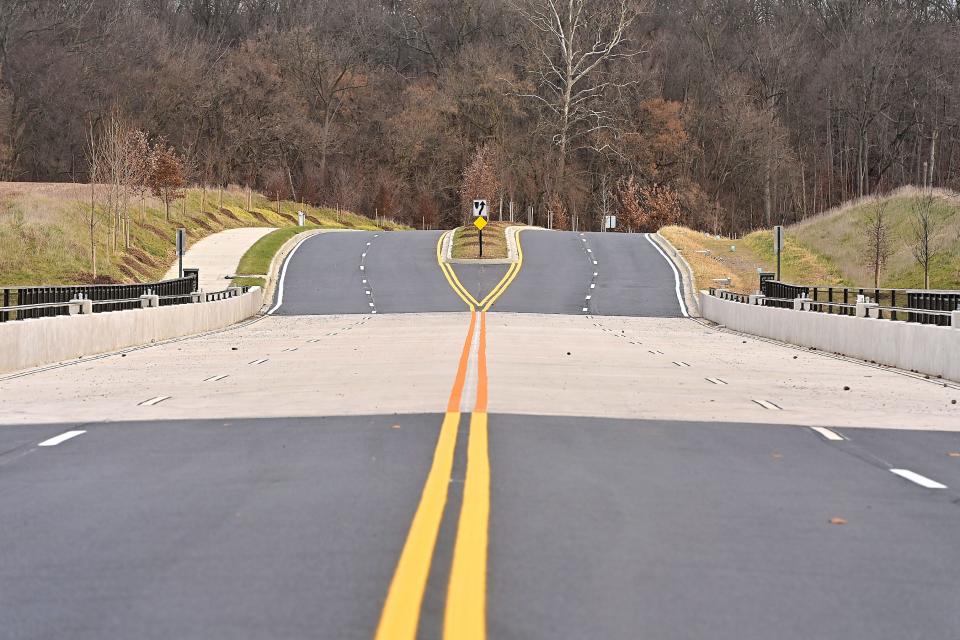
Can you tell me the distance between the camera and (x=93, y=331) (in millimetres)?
30094

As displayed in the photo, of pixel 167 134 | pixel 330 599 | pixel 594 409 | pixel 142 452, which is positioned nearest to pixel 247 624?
pixel 330 599

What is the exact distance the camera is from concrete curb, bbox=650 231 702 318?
189 feet

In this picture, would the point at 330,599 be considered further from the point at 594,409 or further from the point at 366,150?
the point at 366,150

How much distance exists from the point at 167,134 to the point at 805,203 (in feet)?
177

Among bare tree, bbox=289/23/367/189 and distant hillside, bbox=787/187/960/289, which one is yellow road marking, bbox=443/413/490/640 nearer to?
distant hillside, bbox=787/187/960/289

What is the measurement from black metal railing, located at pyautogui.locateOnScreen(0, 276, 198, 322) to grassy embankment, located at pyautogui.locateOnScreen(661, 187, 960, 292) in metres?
25.5

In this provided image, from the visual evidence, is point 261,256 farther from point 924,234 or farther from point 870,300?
point 870,300

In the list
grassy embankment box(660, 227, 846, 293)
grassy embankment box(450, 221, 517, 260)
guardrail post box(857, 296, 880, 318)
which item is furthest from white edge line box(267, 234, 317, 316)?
guardrail post box(857, 296, 880, 318)

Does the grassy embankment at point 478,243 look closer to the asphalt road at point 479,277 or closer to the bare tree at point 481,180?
the asphalt road at point 479,277

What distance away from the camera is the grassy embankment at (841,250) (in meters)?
70.3

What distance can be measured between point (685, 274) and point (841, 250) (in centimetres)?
1465

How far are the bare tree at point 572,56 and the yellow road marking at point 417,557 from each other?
332 feet

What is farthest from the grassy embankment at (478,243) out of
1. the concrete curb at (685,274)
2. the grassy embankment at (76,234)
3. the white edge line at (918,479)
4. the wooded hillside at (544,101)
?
the white edge line at (918,479)

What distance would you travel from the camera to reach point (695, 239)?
86.5 meters
